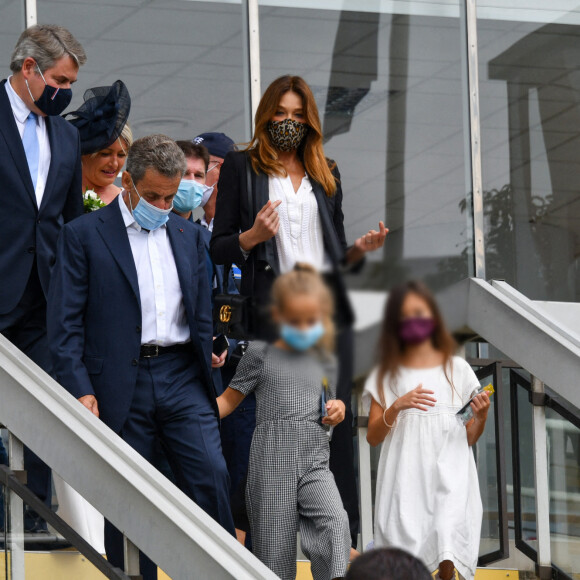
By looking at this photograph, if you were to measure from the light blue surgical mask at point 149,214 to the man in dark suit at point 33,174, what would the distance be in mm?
454

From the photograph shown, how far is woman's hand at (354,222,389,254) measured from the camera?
1.17 meters

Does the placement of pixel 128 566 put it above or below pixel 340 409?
below

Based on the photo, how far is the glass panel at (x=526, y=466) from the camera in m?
4.61

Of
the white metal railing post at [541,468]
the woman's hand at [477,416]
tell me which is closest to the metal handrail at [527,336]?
the white metal railing post at [541,468]

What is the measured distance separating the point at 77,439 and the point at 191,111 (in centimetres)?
365

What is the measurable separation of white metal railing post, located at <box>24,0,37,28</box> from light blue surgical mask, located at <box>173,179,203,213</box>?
2.60 m

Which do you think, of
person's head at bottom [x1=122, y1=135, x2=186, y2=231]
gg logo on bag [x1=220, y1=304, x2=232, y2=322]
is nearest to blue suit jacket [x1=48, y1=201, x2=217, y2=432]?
person's head at bottom [x1=122, y1=135, x2=186, y2=231]

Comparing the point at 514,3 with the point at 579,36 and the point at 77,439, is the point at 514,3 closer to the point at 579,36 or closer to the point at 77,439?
the point at 579,36

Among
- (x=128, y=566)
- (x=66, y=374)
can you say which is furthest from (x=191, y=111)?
(x=128, y=566)

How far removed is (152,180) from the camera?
10.5ft

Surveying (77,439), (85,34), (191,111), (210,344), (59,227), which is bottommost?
(77,439)

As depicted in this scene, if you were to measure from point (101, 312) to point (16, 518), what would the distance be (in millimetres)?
652

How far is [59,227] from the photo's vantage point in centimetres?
370

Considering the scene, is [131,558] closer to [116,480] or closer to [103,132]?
[116,480]
